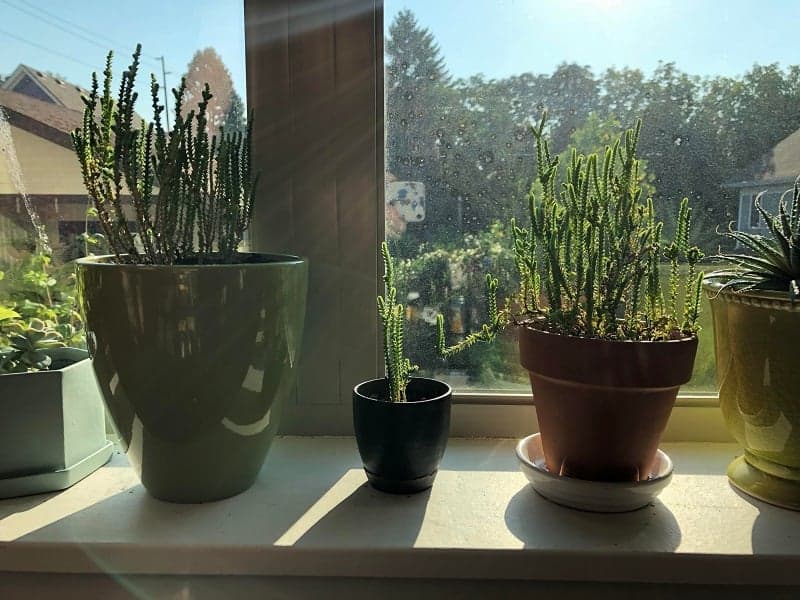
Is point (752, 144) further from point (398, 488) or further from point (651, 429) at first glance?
point (398, 488)

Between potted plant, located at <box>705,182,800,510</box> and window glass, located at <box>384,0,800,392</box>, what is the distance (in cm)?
16

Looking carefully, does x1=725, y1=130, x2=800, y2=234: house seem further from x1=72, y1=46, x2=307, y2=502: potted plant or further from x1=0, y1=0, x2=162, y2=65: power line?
x1=0, y1=0, x2=162, y2=65: power line

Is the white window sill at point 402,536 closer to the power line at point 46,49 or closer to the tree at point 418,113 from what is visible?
the tree at point 418,113

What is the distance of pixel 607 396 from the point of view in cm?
64

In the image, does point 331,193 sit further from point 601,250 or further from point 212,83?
point 601,250

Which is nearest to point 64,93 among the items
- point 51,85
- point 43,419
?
point 51,85

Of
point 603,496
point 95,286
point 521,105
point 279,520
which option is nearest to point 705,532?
point 603,496

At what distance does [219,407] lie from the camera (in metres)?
0.65

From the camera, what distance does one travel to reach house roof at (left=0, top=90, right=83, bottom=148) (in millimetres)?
879

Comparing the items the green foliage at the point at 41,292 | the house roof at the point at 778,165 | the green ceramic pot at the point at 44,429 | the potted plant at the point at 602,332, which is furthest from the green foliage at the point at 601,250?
the green foliage at the point at 41,292

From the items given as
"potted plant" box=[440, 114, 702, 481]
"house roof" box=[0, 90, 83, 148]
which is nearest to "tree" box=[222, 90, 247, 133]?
"house roof" box=[0, 90, 83, 148]

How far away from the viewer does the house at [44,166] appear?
34.5 inches

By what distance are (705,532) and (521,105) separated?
0.59 m

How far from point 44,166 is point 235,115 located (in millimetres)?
302
